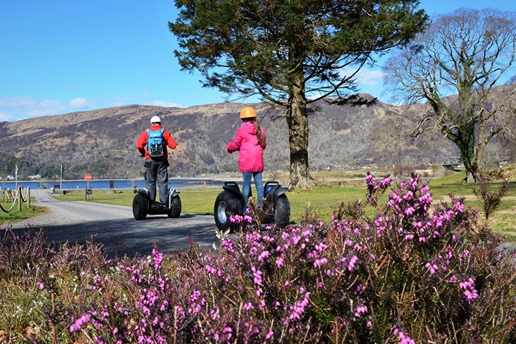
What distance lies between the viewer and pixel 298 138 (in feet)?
97.5

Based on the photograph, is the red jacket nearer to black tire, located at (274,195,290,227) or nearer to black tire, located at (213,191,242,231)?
black tire, located at (213,191,242,231)

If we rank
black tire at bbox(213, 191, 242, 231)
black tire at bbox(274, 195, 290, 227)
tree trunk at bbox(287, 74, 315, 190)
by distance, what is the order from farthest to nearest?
tree trunk at bbox(287, 74, 315, 190), black tire at bbox(213, 191, 242, 231), black tire at bbox(274, 195, 290, 227)

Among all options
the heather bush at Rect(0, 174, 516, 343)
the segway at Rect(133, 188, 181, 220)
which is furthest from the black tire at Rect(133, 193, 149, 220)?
the heather bush at Rect(0, 174, 516, 343)

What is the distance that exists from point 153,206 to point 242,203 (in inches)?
174

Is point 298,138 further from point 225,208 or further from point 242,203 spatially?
point 225,208

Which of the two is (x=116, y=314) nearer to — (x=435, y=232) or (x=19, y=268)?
(x=435, y=232)

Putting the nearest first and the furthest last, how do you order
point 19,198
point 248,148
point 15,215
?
point 248,148 → point 15,215 → point 19,198

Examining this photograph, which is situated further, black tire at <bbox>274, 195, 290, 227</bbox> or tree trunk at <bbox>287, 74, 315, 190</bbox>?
tree trunk at <bbox>287, 74, 315, 190</bbox>

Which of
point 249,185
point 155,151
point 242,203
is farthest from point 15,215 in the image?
point 249,185

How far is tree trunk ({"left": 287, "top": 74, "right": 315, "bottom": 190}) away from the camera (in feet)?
96.1

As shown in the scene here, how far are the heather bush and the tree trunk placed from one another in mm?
25573

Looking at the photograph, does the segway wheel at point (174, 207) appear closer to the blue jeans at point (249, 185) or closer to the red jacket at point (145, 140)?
the red jacket at point (145, 140)

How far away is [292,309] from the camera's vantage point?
7.51ft

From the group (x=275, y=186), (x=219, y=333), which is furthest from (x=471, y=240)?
(x=275, y=186)
